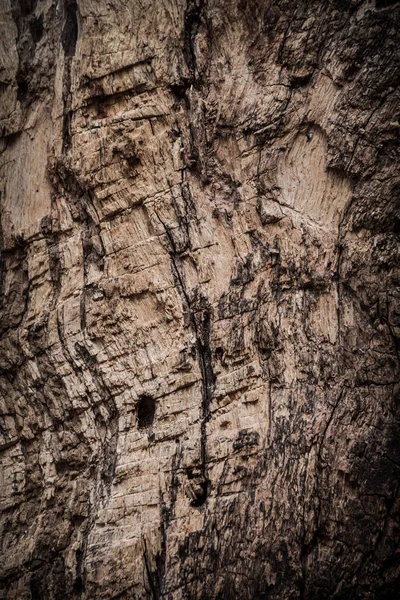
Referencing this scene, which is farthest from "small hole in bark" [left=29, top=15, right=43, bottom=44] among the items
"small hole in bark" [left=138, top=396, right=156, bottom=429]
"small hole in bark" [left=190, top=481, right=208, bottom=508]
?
"small hole in bark" [left=190, top=481, right=208, bottom=508]

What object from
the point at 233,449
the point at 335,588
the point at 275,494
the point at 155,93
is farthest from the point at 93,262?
the point at 335,588

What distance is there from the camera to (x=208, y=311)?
700 centimetres

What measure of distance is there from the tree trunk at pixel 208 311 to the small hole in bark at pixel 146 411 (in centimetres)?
2

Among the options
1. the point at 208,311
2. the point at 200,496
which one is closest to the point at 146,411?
the point at 200,496

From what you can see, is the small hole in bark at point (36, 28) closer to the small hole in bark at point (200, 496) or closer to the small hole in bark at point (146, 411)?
the small hole in bark at point (146, 411)

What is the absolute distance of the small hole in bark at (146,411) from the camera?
7102 millimetres

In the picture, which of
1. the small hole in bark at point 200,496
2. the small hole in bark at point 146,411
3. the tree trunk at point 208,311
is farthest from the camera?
the small hole in bark at point 146,411

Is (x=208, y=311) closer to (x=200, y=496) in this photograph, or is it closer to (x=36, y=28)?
(x=200, y=496)

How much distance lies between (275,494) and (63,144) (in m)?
3.83

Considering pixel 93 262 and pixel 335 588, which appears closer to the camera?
pixel 335 588

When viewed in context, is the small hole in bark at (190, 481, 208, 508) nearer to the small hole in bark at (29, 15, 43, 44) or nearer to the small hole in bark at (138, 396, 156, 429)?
the small hole in bark at (138, 396, 156, 429)

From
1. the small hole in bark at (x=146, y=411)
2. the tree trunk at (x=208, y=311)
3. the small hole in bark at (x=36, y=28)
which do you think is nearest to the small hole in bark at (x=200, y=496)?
the tree trunk at (x=208, y=311)

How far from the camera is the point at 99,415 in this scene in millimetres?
7344

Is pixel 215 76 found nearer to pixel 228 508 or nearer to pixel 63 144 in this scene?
pixel 63 144
